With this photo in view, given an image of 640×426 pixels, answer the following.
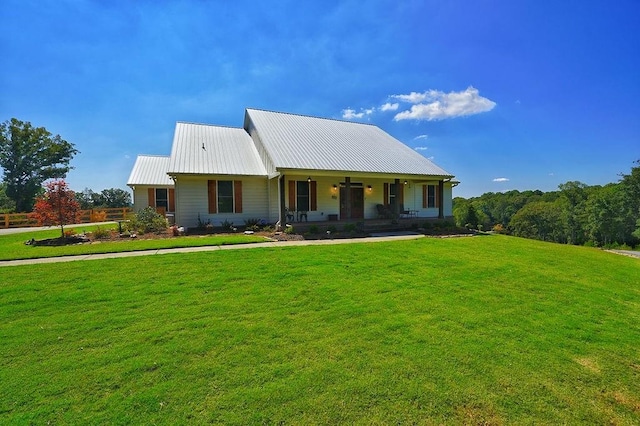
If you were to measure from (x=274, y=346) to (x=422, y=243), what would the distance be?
772 cm

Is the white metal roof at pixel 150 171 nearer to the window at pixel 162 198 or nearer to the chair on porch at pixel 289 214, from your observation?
the window at pixel 162 198

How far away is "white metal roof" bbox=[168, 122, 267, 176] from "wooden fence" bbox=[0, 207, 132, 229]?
8.38 meters

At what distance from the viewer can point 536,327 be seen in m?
4.04

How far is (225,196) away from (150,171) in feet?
31.5

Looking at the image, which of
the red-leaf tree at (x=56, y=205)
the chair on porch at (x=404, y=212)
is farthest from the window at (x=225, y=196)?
the chair on porch at (x=404, y=212)

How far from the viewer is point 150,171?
1902 cm

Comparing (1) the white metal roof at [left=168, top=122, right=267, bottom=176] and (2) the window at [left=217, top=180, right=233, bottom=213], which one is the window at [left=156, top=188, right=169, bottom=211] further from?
(2) the window at [left=217, top=180, right=233, bottom=213]

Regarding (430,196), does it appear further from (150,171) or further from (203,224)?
(150,171)

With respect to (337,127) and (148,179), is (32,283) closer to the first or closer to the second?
(148,179)

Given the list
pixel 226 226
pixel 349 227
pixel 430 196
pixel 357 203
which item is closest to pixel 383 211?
pixel 357 203

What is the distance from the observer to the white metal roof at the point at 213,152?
1271 cm

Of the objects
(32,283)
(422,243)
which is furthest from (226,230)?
(422,243)

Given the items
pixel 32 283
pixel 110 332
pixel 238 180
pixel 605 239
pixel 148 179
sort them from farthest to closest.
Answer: pixel 605 239 → pixel 148 179 → pixel 238 180 → pixel 32 283 → pixel 110 332

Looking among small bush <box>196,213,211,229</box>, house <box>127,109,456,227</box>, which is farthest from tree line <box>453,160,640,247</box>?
small bush <box>196,213,211,229</box>
